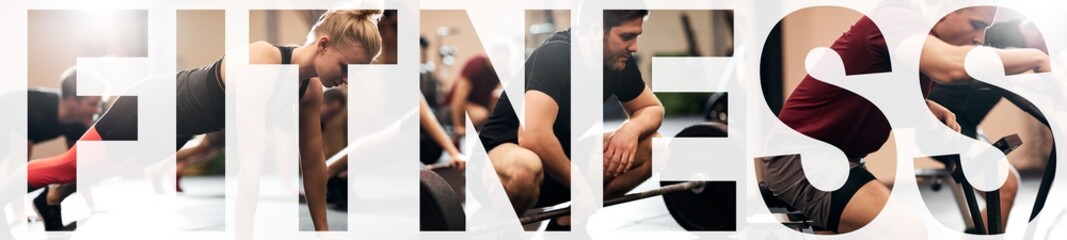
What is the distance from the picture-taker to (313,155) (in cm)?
269

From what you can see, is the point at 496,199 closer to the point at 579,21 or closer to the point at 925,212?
the point at 579,21

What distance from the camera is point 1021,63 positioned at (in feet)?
7.95

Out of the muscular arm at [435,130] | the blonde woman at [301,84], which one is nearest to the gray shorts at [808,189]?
the blonde woman at [301,84]

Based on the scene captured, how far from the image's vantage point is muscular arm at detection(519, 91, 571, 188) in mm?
2555

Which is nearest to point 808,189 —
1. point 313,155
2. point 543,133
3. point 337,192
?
point 543,133

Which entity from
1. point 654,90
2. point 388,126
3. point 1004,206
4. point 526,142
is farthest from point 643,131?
point 1004,206

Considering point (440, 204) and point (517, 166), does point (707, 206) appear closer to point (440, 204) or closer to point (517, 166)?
point (517, 166)

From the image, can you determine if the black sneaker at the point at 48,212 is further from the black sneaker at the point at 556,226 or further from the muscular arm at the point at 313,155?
the black sneaker at the point at 556,226

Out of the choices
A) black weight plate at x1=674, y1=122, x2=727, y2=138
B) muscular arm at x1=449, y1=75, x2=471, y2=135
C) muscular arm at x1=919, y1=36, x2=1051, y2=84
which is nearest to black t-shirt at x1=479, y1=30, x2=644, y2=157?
black weight plate at x1=674, y1=122, x2=727, y2=138

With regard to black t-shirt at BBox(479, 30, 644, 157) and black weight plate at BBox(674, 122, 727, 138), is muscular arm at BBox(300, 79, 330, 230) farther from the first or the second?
black weight plate at BBox(674, 122, 727, 138)

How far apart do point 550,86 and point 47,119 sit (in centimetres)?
191

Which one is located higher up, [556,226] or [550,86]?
[550,86]

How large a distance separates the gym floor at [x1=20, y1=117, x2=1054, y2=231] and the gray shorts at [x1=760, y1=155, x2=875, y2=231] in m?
0.36

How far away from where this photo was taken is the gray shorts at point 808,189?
2443 mm
